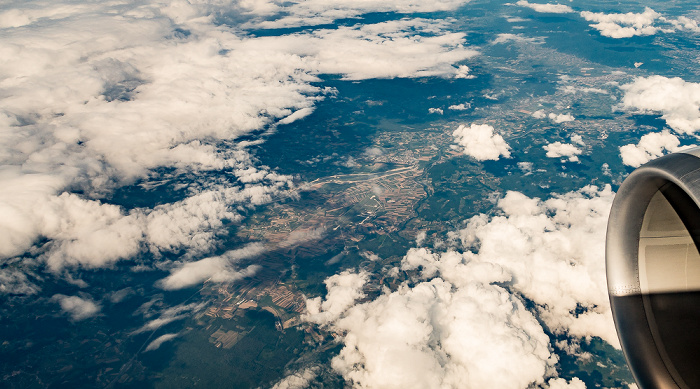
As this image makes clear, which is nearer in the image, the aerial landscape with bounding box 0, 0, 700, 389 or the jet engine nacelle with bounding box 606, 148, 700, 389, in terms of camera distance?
the jet engine nacelle with bounding box 606, 148, 700, 389

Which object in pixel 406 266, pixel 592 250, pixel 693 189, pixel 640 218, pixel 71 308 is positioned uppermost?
pixel 693 189

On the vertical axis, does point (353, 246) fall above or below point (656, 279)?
below

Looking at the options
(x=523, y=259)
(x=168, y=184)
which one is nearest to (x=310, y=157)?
(x=168, y=184)

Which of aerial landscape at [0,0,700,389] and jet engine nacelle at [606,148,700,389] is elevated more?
jet engine nacelle at [606,148,700,389]

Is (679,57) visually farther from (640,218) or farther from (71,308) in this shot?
(71,308)

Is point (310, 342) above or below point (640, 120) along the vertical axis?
below

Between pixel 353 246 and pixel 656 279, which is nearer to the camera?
pixel 656 279

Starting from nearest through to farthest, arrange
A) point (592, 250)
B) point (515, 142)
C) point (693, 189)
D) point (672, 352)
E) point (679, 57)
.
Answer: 1. point (693, 189)
2. point (672, 352)
3. point (592, 250)
4. point (515, 142)
5. point (679, 57)

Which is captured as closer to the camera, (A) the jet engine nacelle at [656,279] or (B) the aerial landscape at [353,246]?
(A) the jet engine nacelle at [656,279]
